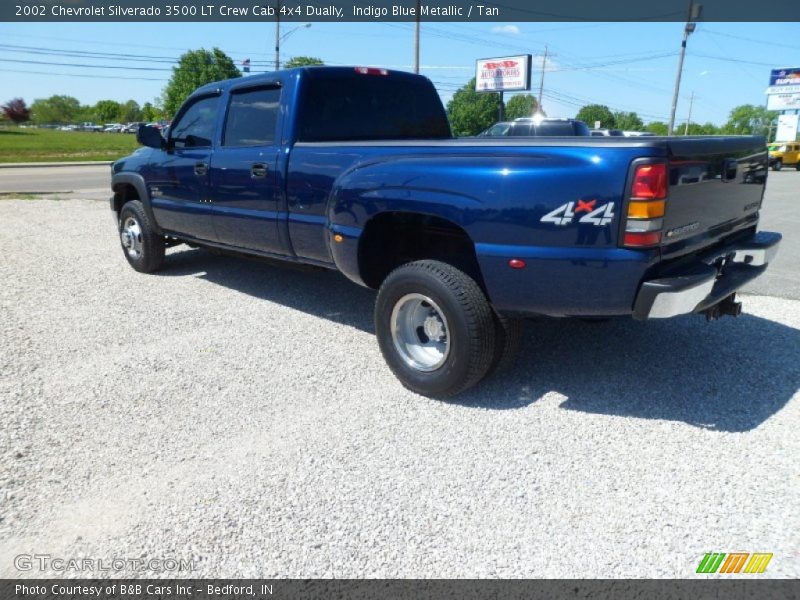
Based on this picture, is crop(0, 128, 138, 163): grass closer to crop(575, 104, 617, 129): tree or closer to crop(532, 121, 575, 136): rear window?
crop(532, 121, 575, 136): rear window

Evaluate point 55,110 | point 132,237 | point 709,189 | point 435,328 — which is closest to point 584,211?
point 709,189

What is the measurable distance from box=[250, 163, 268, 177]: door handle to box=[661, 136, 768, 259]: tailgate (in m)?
2.73

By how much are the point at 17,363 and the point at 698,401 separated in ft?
14.0

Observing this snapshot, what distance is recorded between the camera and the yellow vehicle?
3234cm

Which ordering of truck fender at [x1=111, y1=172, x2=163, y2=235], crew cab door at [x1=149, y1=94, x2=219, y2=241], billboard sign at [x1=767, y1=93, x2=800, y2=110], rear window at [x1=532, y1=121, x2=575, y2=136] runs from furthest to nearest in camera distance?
billboard sign at [x1=767, y1=93, x2=800, y2=110] < rear window at [x1=532, y1=121, x2=575, y2=136] < truck fender at [x1=111, y1=172, x2=163, y2=235] < crew cab door at [x1=149, y1=94, x2=219, y2=241]

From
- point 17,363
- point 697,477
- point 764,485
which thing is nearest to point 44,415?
point 17,363

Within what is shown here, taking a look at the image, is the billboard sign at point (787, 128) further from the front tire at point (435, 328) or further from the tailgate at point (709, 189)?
the front tire at point (435, 328)

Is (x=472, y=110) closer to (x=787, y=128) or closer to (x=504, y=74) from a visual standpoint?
(x=787, y=128)

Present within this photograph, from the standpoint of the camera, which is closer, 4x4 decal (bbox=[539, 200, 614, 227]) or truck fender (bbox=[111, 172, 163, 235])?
4x4 decal (bbox=[539, 200, 614, 227])

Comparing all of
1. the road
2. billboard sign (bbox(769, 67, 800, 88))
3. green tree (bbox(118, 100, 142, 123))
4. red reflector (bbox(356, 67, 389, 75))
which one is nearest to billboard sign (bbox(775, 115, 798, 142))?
billboard sign (bbox(769, 67, 800, 88))

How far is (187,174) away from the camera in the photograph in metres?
5.21

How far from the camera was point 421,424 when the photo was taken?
3184mm

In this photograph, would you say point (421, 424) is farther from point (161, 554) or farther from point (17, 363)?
point (17, 363)

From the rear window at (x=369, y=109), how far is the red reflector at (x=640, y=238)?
2.47 m
